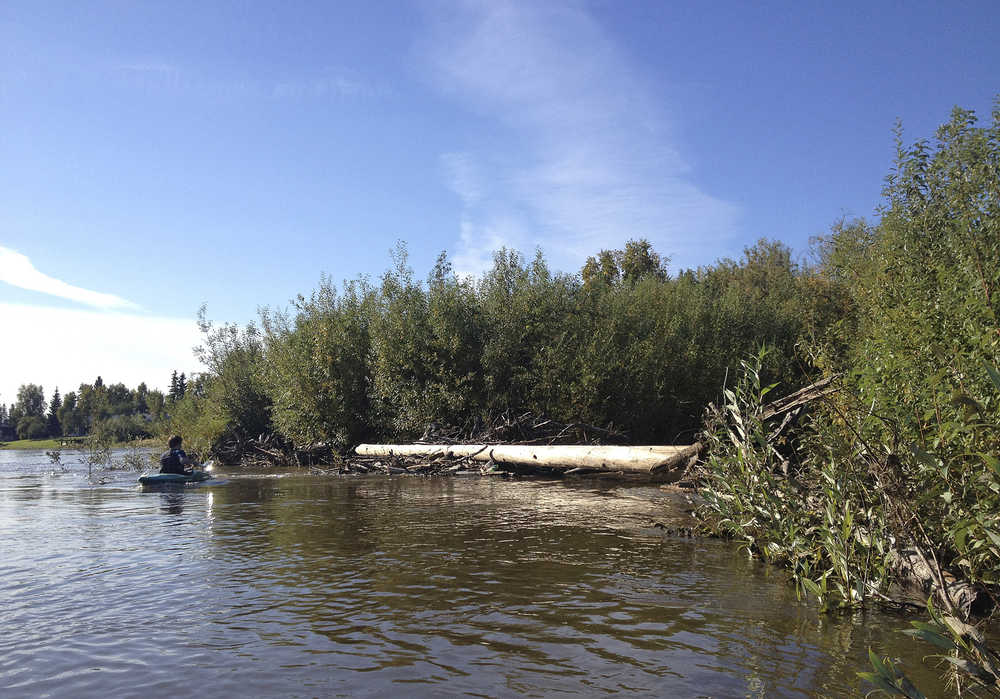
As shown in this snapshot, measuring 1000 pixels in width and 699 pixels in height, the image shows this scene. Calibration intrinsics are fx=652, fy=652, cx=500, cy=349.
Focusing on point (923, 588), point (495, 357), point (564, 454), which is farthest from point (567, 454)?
point (923, 588)

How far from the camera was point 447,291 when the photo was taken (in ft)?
88.8

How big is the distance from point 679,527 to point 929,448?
4791 millimetres

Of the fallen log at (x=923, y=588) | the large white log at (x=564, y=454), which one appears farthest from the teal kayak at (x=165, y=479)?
the fallen log at (x=923, y=588)

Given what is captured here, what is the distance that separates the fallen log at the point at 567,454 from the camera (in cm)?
1401

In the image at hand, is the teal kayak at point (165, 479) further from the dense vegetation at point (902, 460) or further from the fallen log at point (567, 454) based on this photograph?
the dense vegetation at point (902, 460)

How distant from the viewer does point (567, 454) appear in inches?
689

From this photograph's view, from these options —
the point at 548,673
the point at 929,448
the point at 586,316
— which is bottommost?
the point at 548,673

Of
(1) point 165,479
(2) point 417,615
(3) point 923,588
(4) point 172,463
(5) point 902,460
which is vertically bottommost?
(2) point 417,615

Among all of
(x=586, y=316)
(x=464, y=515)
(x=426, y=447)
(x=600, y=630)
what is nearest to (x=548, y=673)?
(x=600, y=630)

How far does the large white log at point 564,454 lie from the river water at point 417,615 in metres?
2.63

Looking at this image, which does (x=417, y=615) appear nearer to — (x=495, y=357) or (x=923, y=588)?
(x=923, y=588)

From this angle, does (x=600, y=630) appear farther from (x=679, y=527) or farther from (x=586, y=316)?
(x=586, y=316)

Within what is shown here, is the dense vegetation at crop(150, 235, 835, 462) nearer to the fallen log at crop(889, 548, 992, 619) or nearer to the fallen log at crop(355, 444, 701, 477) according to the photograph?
the fallen log at crop(355, 444, 701, 477)

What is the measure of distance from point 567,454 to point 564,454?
0.35 ft
